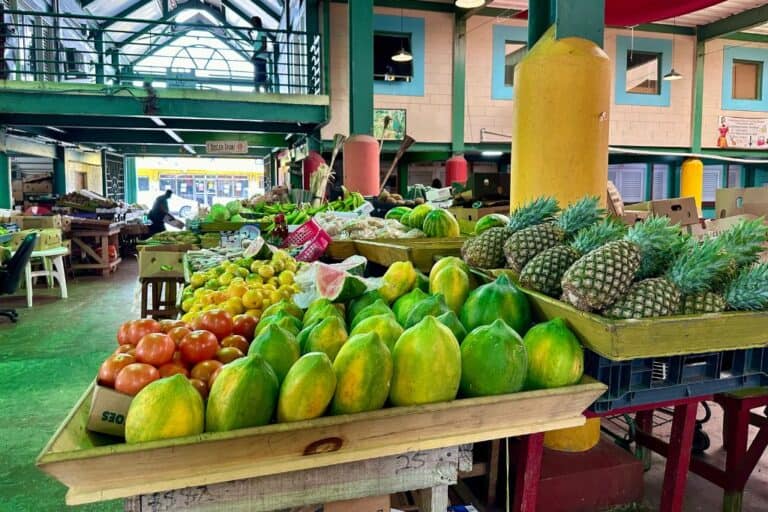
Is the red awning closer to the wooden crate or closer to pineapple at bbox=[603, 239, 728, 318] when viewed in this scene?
the wooden crate

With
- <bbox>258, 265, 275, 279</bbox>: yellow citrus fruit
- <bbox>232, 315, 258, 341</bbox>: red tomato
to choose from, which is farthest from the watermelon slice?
<bbox>258, 265, 275, 279</bbox>: yellow citrus fruit

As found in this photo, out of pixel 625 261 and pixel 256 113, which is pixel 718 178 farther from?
pixel 625 261

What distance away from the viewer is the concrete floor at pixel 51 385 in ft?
8.36

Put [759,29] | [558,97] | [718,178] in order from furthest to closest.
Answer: [718,178] < [759,29] < [558,97]

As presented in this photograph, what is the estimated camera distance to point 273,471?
3.58ft

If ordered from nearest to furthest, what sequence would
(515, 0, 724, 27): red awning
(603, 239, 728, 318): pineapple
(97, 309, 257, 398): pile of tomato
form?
1. (97, 309, 257, 398): pile of tomato
2. (603, 239, 728, 318): pineapple
3. (515, 0, 724, 27): red awning

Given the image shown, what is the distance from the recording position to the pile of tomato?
1.19 metres

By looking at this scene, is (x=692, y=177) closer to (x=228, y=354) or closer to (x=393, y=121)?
(x=393, y=121)

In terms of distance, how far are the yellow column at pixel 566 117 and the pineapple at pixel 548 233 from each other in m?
1.19

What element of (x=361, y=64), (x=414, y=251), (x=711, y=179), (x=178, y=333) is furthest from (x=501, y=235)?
(x=711, y=179)

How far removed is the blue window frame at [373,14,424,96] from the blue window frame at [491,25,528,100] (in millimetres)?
1703

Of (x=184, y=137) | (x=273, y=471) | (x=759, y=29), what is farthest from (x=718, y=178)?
(x=273, y=471)

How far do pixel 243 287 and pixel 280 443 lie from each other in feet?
3.93

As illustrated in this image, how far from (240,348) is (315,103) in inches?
327
